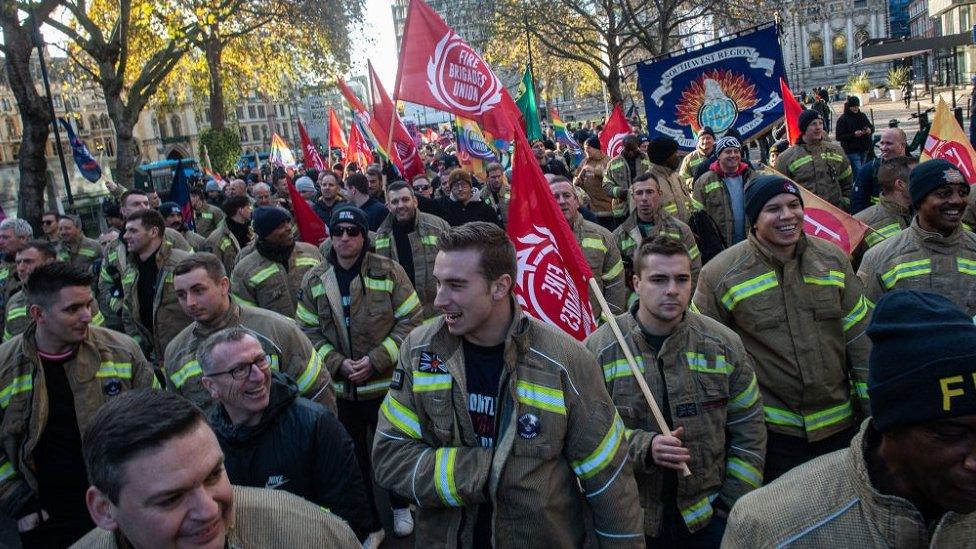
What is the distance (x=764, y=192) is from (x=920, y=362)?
2322 mm

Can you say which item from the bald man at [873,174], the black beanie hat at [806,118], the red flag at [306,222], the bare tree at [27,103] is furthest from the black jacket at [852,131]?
the bare tree at [27,103]

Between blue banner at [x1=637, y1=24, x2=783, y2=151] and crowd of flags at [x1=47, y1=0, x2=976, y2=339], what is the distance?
256 millimetres

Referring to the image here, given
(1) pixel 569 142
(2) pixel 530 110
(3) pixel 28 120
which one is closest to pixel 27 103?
(3) pixel 28 120

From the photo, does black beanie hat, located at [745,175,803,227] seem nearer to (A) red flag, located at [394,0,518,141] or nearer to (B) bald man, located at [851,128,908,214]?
(A) red flag, located at [394,0,518,141]

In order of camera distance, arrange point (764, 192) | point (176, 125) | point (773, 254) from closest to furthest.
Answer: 1. point (773, 254)
2. point (764, 192)
3. point (176, 125)

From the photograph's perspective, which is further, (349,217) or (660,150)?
(660,150)

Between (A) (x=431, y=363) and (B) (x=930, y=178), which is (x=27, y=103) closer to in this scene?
(A) (x=431, y=363)

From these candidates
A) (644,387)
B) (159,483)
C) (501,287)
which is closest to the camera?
(159,483)

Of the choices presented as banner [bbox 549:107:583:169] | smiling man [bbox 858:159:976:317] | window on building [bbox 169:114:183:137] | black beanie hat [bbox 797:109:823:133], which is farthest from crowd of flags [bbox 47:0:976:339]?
window on building [bbox 169:114:183:137]

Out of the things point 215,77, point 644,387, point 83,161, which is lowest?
point 644,387

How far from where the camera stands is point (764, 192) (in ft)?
12.1

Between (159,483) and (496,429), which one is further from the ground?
(159,483)

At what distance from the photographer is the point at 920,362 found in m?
1.49

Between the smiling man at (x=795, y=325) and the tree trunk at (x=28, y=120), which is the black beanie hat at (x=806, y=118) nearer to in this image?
the smiling man at (x=795, y=325)
